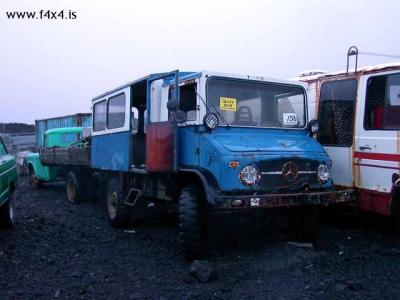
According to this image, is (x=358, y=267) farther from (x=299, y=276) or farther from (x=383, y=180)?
(x=383, y=180)

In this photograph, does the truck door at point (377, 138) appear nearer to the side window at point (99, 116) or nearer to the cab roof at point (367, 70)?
the cab roof at point (367, 70)

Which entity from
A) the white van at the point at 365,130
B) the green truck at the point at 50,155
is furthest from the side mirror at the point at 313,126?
the green truck at the point at 50,155

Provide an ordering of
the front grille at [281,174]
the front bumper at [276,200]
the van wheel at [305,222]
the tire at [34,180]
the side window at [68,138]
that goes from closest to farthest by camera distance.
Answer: the front bumper at [276,200] → the front grille at [281,174] → the van wheel at [305,222] → the side window at [68,138] → the tire at [34,180]

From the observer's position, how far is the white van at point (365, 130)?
584cm

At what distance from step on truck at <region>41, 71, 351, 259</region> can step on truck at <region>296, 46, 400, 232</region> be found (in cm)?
53

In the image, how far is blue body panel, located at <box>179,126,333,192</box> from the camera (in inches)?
203

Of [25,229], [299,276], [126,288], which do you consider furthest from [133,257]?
[25,229]

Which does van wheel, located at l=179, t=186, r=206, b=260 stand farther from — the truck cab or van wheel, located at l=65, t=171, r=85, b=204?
van wheel, located at l=65, t=171, r=85, b=204

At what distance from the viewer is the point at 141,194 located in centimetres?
713

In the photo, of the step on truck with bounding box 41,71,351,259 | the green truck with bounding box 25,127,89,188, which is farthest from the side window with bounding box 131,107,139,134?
the green truck with bounding box 25,127,89,188

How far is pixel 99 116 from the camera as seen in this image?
896 cm

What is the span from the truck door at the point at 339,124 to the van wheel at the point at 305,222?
2.57ft

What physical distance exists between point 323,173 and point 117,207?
11.4ft

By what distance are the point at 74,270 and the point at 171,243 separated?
1597 millimetres
